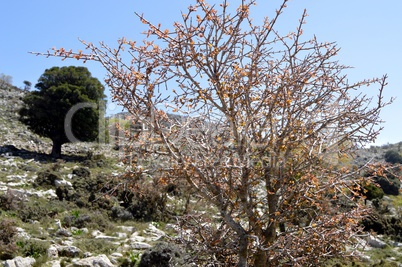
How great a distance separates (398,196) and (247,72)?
27509 mm

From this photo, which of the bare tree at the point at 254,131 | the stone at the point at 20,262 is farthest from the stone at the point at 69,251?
the bare tree at the point at 254,131

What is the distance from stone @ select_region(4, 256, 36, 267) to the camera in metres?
8.06

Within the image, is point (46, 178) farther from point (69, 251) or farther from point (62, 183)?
point (69, 251)

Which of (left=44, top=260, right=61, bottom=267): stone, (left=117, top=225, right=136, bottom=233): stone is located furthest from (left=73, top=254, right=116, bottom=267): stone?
(left=117, top=225, right=136, bottom=233): stone

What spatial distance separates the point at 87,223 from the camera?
39.8ft

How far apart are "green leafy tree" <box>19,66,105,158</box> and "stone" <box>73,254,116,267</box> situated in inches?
683

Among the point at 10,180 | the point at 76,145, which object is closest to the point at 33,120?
the point at 76,145

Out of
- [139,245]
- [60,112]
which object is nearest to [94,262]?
[139,245]

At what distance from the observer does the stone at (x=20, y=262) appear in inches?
317

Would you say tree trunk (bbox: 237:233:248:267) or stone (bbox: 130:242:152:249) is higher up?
tree trunk (bbox: 237:233:248:267)

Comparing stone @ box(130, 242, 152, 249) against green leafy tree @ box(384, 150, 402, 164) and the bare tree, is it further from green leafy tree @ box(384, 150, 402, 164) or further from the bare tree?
green leafy tree @ box(384, 150, 402, 164)

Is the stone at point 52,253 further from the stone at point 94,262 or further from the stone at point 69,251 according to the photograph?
the stone at point 94,262

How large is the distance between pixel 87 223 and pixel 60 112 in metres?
Answer: 15.4

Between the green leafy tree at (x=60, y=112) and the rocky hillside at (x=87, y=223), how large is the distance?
3921 mm
